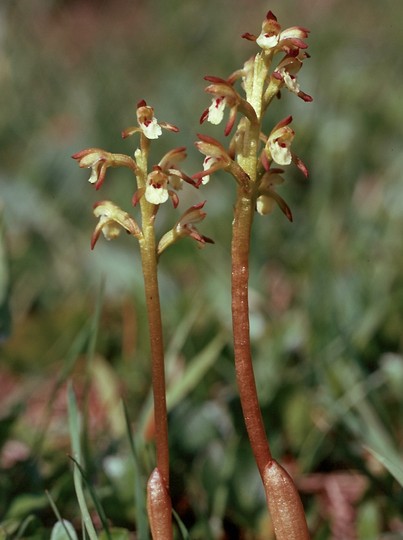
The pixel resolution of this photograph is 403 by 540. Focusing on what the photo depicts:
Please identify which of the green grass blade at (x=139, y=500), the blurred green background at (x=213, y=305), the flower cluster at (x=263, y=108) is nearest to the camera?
the flower cluster at (x=263, y=108)

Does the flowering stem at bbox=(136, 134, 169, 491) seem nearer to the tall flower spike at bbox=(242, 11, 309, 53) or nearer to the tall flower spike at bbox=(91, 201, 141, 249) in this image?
the tall flower spike at bbox=(91, 201, 141, 249)

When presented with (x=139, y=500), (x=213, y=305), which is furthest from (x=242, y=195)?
(x=213, y=305)

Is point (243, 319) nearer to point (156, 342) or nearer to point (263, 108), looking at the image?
point (156, 342)

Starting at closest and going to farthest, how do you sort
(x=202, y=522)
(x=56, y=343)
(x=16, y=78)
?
(x=202, y=522) < (x=56, y=343) < (x=16, y=78)

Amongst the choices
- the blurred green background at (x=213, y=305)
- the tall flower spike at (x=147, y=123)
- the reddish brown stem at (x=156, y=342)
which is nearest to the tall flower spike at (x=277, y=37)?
the tall flower spike at (x=147, y=123)

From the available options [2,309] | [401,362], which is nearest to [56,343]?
[2,309]

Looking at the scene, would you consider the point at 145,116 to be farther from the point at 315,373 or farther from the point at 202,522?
the point at 315,373

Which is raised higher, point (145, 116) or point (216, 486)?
point (145, 116)

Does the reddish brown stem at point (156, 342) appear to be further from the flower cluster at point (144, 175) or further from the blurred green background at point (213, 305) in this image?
the blurred green background at point (213, 305)
